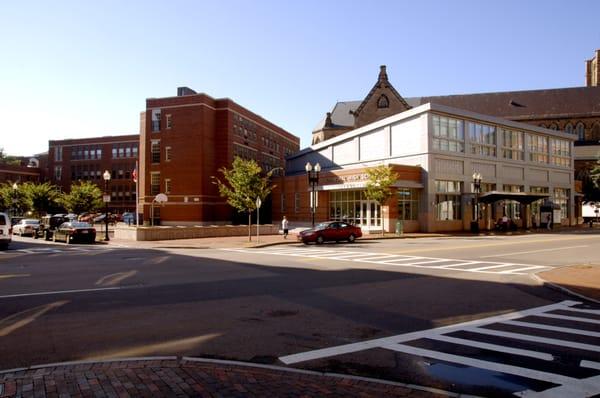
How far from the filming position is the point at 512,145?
51.3 meters

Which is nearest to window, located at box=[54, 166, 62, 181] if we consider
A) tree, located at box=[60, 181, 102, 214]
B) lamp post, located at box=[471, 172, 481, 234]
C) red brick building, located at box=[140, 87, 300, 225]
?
red brick building, located at box=[140, 87, 300, 225]

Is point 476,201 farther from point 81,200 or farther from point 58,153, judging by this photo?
point 58,153

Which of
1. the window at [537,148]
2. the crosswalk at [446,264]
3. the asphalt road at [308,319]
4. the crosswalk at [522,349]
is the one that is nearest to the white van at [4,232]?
the asphalt road at [308,319]

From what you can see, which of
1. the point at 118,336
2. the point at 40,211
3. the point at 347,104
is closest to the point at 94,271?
the point at 118,336

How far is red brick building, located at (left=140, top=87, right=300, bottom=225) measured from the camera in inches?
2229

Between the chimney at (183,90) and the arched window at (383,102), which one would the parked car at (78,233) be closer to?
the chimney at (183,90)

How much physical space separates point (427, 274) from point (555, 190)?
5111 centimetres

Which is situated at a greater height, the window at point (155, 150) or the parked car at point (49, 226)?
the window at point (155, 150)

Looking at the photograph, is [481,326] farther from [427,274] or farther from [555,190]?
[555,190]

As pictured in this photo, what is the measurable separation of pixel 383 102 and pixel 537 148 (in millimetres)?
23981

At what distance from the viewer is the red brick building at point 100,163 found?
8519cm

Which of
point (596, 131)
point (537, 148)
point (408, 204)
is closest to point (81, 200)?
point (408, 204)

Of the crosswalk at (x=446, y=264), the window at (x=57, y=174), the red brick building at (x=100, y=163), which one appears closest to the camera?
the crosswalk at (x=446, y=264)

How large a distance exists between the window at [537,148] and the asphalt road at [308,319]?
143 feet
